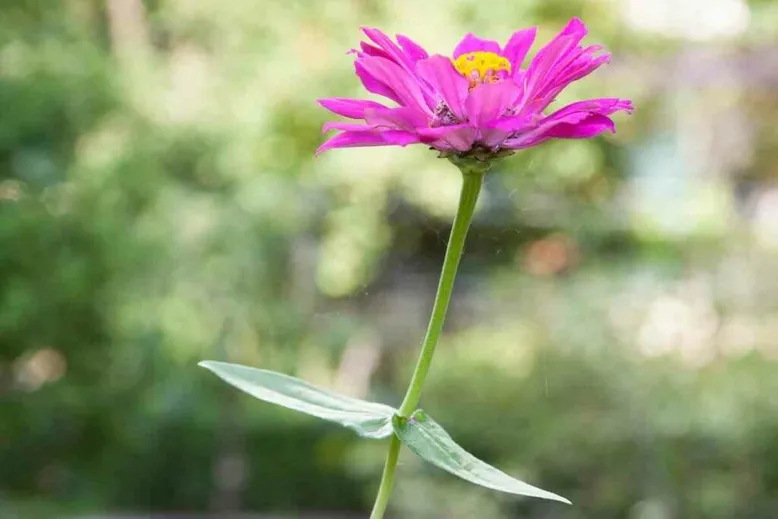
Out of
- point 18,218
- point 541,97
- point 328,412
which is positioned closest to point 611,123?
point 541,97

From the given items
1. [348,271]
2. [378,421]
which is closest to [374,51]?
[378,421]

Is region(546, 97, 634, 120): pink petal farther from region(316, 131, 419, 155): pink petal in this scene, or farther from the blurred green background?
the blurred green background

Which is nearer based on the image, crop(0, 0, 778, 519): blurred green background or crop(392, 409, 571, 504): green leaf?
crop(392, 409, 571, 504): green leaf

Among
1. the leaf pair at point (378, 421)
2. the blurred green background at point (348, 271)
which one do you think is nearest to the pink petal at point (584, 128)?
the leaf pair at point (378, 421)

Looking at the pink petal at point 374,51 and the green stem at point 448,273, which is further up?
the pink petal at point 374,51

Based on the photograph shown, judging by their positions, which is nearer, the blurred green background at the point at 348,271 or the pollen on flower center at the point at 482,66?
the pollen on flower center at the point at 482,66

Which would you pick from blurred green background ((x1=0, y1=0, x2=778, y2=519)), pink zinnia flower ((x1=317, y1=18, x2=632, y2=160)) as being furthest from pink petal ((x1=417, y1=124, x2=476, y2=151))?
blurred green background ((x1=0, y1=0, x2=778, y2=519))

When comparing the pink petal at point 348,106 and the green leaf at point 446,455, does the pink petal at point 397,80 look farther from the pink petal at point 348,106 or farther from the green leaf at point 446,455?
the green leaf at point 446,455

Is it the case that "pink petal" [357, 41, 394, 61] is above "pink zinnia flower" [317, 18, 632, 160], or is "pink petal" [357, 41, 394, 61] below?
above
